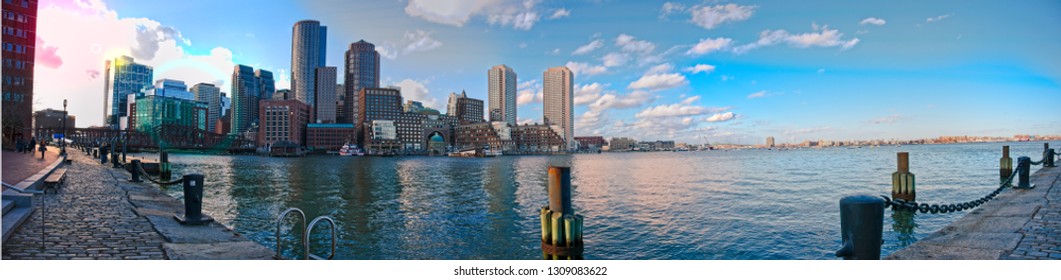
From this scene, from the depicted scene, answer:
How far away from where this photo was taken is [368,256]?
9375 mm

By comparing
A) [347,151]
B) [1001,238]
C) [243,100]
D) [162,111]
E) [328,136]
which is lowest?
[1001,238]

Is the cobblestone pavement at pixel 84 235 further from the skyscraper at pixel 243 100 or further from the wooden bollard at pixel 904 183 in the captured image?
the skyscraper at pixel 243 100

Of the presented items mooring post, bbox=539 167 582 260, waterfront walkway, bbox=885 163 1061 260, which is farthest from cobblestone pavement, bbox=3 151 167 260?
waterfront walkway, bbox=885 163 1061 260

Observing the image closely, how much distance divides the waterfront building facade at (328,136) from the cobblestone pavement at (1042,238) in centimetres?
14746

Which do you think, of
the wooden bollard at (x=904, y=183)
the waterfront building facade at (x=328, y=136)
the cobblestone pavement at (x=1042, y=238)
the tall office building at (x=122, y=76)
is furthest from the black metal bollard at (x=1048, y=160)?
the waterfront building facade at (x=328, y=136)

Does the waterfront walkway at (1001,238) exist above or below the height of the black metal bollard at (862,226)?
below

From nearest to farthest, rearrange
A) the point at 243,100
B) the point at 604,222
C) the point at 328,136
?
the point at 604,222 < the point at 328,136 < the point at 243,100

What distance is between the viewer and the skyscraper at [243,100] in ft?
483

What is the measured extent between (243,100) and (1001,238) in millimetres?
186637

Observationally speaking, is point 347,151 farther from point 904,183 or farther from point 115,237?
point 115,237

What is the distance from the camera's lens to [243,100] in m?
162

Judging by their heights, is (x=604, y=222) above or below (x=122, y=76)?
below

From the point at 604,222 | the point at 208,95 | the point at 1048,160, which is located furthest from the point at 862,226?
the point at 208,95

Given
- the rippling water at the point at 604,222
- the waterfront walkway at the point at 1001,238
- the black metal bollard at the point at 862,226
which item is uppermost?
the black metal bollard at the point at 862,226
